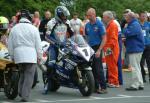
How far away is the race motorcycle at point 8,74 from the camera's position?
42.8 feet

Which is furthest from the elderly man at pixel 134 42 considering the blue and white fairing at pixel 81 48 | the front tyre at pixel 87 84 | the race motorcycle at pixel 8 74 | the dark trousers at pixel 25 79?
the race motorcycle at pixel 8 74

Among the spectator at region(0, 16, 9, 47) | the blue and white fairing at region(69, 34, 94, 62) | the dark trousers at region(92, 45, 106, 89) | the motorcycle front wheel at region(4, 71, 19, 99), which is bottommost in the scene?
the motorcycle front wheel at region(4, 71, 19, 99)

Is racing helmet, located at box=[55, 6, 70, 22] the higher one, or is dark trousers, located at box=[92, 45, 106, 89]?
racing helmet, located at box=[55, 6, 70, 22]

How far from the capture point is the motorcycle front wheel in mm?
13000

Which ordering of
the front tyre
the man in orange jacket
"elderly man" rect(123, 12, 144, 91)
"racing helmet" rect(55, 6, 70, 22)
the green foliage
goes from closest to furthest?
the front tyre → "racing helmet" rect(55, 6, 70, 22) → "elderly man" rect(123, 12, 144, 91) → the man in orange jacket → the green foliage

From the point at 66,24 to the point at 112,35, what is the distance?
6.15ft

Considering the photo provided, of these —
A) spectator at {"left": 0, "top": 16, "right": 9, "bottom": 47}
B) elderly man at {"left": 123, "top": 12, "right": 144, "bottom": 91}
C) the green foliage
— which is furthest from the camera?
the green foliage

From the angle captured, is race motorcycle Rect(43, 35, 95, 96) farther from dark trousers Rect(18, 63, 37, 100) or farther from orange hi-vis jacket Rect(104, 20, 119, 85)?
orange hi-vis jacket Rect(104, 20, 119, 85)

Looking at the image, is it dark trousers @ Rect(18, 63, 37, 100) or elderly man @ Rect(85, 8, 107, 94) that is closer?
dark trousers @ Rect(18, 63, 37, 100)

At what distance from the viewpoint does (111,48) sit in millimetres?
16125

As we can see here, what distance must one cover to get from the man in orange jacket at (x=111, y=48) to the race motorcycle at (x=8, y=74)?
3518mm

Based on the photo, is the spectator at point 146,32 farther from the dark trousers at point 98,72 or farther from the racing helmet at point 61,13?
the racing helmet at point 61,13

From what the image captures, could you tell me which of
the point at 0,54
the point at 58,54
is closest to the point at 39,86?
the point at 58,54

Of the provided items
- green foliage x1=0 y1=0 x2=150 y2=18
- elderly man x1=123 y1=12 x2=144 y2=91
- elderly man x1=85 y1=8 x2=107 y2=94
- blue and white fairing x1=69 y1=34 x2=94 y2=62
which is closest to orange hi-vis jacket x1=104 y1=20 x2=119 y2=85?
elderly man x1=123 y1=12 x2=144 y2=91
